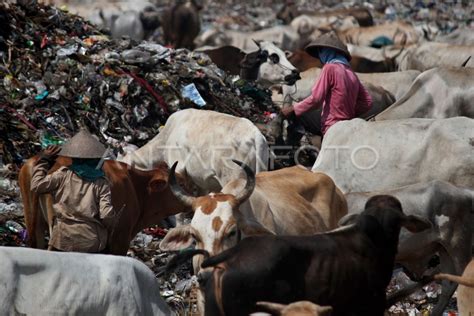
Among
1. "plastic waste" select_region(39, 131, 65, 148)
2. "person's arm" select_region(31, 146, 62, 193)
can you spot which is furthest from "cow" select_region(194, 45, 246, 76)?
"person's arm" select_region(31, 146, 62, 193)

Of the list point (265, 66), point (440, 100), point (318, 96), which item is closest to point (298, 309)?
point (318, 96)

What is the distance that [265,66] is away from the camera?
16547 millimetres

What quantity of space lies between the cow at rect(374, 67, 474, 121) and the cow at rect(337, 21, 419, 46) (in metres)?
14.5

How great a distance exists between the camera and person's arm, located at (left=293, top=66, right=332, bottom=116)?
33.1 feet

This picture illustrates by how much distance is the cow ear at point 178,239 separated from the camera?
7398 mm

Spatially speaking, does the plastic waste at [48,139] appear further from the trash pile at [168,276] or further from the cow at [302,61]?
the cow at [302,61]

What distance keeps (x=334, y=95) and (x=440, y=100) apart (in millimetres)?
1630

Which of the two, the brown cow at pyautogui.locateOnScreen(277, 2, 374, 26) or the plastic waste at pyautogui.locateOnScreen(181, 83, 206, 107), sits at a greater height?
the plastic waste at pyautogui.locateOnScreen(181, 83, 206, 107)

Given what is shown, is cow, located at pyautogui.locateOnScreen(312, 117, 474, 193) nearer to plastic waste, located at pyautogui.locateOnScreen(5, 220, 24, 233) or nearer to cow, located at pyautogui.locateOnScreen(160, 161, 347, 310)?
cow, located at pyautogui.locateOnScreen(160, 161, 347, 310)

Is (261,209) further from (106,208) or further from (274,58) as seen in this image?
(274,58)

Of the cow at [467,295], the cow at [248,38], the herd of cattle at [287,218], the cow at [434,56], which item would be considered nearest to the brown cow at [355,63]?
the cow at [434,56]

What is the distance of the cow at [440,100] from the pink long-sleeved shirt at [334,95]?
1.01 metres

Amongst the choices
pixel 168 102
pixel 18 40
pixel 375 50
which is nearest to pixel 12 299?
pixel 168 102

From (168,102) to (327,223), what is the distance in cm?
386
